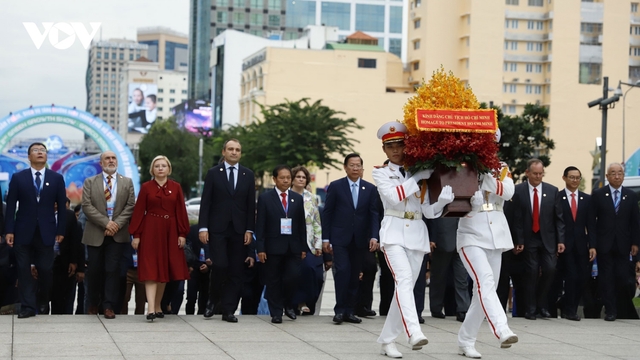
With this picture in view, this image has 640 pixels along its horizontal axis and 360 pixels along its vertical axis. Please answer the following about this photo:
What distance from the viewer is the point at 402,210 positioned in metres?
8.81

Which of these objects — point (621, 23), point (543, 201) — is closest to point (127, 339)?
point (543, 201)

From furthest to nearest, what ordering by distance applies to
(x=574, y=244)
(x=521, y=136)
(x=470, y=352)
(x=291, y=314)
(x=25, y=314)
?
(x=521, y=136), (x=574, y=244), (x=291, y=314), (x=25, y=314), (x=470, y=352)

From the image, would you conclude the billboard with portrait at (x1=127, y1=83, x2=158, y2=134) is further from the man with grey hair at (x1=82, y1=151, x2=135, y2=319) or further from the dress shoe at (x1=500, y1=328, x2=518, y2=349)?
the dress shoe at (x1=500, y1=328, x2=518, y2=349)

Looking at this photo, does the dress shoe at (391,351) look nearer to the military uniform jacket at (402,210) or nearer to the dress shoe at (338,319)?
the military uniform jacket at (402,210)

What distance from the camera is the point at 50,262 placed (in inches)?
443

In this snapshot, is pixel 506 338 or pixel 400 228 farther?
pixel 400 228

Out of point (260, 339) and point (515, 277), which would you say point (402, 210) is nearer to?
point (260, 339)

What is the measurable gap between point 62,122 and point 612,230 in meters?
28.6

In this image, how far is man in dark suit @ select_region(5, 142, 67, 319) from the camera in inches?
432

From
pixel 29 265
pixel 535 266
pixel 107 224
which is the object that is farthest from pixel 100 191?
pixel 535 266

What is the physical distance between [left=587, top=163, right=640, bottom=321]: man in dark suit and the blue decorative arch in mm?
25856

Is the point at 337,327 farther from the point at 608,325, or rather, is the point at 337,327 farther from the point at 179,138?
the point at 179,138

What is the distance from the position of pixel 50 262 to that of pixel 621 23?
290 ft

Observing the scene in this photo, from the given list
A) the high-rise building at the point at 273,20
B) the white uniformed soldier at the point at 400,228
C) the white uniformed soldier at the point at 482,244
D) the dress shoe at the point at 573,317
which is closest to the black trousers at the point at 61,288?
the white uniformed soldier at the point at 400,228
